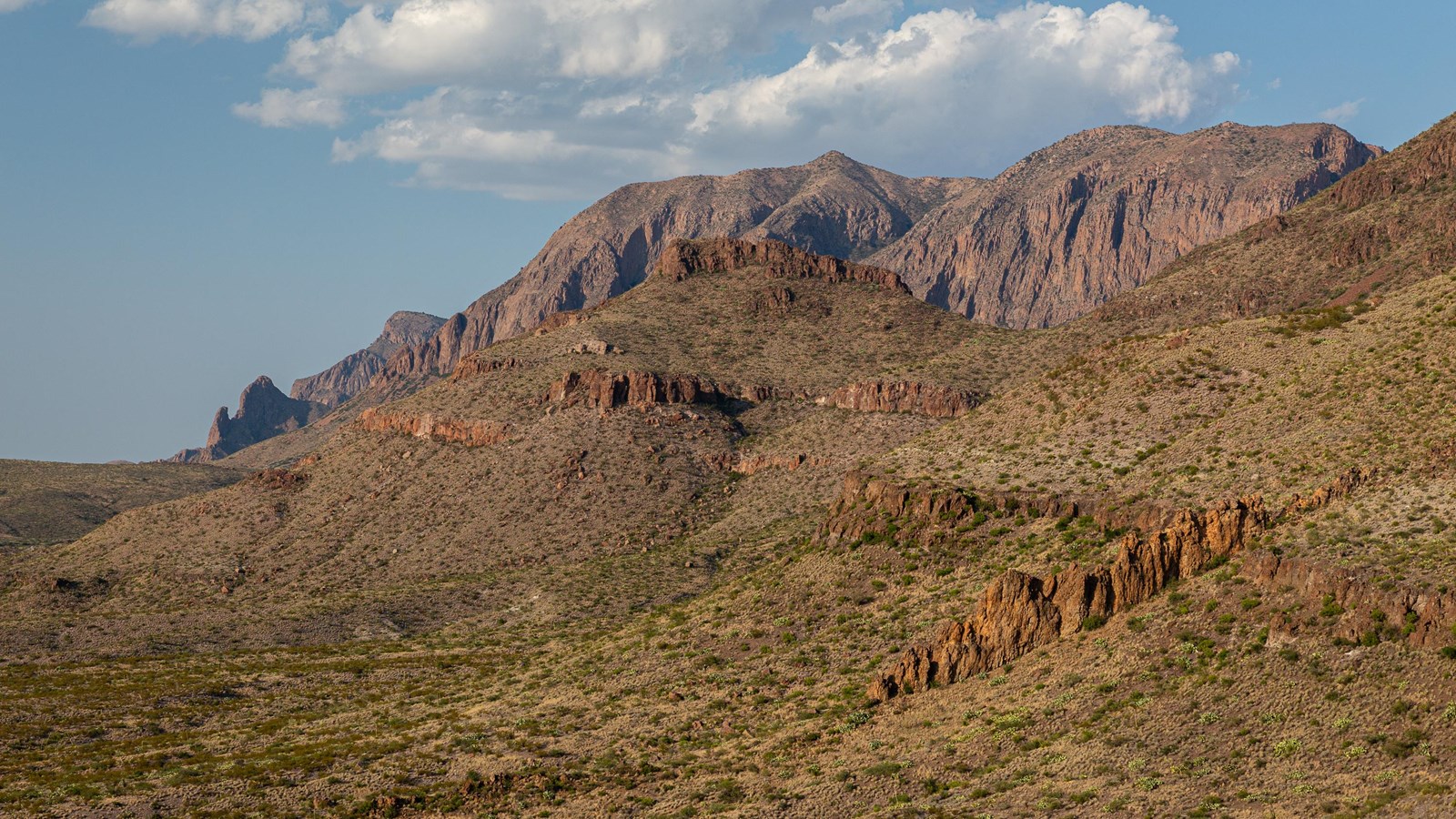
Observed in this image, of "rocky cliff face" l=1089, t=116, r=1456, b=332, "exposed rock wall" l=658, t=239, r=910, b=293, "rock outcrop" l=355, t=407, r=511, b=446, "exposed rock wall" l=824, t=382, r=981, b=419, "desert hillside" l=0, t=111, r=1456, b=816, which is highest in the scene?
"exposed rock wall" l=658, t=239, r=910, b=293

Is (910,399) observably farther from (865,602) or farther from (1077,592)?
(1077,592)

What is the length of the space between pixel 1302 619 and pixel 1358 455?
13.1 m

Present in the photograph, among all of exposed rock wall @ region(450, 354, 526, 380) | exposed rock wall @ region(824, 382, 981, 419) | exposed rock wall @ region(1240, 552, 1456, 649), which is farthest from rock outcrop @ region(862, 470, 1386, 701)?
exposed rock wall @ region(450, 354, 526, 380)

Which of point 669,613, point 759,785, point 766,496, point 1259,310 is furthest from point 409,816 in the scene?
point 1259,310

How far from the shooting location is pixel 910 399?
407 ft

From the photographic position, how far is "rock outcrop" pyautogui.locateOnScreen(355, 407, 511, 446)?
13438 cm

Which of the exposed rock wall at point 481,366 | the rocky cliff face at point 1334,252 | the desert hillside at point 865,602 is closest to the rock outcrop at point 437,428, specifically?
the desert hillside at point 865,602

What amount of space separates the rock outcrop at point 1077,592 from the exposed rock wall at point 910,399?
69.8 meters

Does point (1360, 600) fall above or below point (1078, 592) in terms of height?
below

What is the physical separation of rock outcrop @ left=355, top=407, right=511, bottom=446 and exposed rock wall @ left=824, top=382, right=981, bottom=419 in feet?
124

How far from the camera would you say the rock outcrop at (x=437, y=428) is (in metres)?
134

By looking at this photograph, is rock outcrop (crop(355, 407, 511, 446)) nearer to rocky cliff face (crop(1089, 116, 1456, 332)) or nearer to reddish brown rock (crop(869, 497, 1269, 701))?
rocky cliff face (crop(1089, 116, 1456, 332))

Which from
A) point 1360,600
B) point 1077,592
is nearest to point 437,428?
point 1077,592

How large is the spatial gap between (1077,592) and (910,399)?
244 feet
